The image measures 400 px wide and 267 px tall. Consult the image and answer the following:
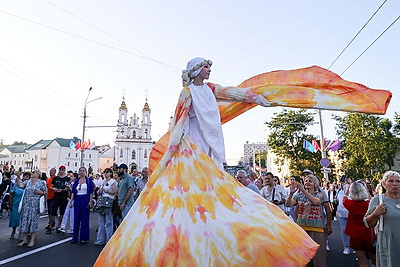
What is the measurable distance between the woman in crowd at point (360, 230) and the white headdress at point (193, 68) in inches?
144

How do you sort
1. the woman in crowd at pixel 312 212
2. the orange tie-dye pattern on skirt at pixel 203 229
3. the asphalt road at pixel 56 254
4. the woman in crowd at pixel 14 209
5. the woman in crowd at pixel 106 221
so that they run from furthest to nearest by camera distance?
the woman in crowd at pixel 14 209 → the woman in crowd at pixel 106 221 → the asphalt road at pixel 56 254 → the woman in crowd at pixel 312 212 → the orange tie-dye pattern on skirt at pixel 203 229

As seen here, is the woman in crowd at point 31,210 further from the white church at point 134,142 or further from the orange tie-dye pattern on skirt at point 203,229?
the white church at point 134,142

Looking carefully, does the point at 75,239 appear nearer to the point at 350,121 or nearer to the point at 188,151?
the point at 188,151

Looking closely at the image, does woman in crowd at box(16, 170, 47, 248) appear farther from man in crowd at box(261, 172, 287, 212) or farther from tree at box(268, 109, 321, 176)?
tree at box(268, 109, 321, 176)

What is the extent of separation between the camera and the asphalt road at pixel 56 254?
5.78 m

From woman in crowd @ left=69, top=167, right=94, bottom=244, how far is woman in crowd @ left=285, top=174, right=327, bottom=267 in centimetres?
523

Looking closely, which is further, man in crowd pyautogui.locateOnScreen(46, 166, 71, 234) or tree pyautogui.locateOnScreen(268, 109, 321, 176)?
Result: tree pyautogui.locateOnScreen(268, 109, 321, 176)

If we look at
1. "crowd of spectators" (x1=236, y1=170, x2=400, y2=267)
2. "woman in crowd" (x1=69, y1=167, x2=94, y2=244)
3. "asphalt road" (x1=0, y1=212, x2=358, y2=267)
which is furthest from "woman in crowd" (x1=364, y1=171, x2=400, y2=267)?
"woman in crowd" (x1=69, y1=167, x2=94, y2=244)

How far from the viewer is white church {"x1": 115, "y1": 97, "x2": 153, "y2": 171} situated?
9688cm

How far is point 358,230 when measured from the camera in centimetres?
482

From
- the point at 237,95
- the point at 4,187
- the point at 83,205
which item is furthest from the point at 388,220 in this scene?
the point at 4,187

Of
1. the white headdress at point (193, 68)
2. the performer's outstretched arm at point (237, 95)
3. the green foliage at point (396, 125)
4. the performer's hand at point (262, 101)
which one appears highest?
the green foliage at point (396, 125)

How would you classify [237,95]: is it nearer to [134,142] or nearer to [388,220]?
[388,220]

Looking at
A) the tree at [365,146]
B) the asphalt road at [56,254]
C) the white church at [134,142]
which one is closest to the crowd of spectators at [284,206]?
the asphalt road at [56,254]
